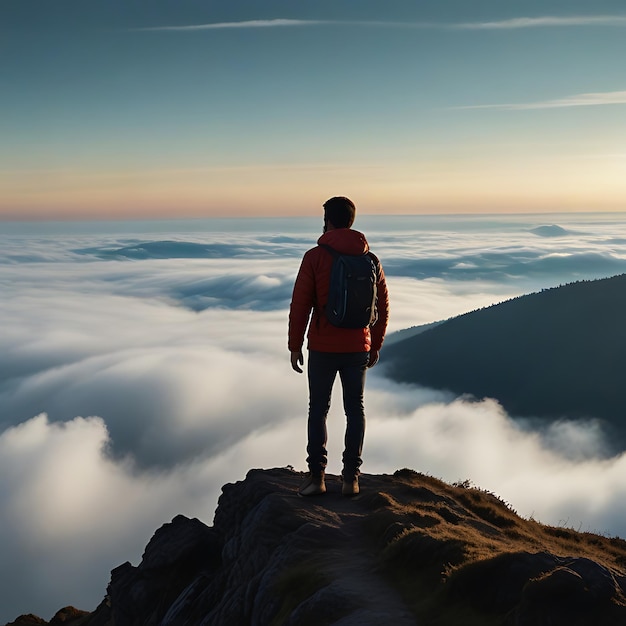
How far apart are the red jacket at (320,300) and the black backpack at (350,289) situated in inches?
4.0

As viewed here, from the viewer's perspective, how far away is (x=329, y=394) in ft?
26.9

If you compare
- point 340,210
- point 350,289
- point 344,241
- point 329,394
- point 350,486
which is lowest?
point 350,486

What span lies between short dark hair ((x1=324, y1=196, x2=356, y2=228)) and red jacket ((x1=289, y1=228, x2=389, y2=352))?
0.41 feet

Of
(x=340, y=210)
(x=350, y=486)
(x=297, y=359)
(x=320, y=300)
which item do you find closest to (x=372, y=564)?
(x=350, y=486)

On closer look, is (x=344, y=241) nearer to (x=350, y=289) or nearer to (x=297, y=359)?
(x=350, y=289)

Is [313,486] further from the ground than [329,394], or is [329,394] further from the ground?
[329,394]

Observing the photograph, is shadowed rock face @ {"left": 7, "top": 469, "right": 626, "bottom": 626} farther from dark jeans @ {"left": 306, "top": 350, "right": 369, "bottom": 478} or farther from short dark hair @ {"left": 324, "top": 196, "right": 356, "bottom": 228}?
short dark hair @ {"left": 324, "top": 196, "right": 356, "bottom": 228}

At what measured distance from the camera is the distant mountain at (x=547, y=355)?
89688mm

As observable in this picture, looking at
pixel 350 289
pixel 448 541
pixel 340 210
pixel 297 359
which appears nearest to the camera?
pixel 448 541

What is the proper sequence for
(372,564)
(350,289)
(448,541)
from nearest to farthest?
(448,541) < (372,564) < (350,289)

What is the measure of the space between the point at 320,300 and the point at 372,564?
3.46 m

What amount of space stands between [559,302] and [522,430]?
24.6 m

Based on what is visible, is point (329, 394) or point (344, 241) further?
point (329, 394)

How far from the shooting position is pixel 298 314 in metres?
7.69
